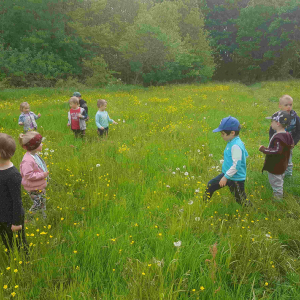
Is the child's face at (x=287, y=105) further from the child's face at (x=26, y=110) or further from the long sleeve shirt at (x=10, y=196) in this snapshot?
the child's face at (x=26, y=110)

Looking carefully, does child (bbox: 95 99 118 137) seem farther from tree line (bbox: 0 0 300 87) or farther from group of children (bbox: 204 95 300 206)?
tree line (bbox: 0 0 300 87)

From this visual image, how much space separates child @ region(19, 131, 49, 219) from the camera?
9.96 feet

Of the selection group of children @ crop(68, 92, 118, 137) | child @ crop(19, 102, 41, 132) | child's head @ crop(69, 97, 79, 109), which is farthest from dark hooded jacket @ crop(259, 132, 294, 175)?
child @ crop(19, 102, 41, 132)

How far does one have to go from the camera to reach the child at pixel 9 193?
2.25 m

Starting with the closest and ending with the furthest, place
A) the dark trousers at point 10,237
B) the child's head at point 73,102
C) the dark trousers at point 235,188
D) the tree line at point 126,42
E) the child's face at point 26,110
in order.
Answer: the dark trousers at point 10,237 → the dark trousers at point 235,188 → the child's face at point 26,110 → the child's head at point 73,102 → the tree line at point 126,42

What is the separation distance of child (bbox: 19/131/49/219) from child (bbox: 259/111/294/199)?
352cm

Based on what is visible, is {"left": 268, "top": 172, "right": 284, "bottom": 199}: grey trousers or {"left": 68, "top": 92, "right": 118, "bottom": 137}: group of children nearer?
{"left": 268, "top": 172, "right": 284, "bottom": 199}: grey trousers

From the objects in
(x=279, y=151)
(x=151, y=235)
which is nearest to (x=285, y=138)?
(x=279, y=151)

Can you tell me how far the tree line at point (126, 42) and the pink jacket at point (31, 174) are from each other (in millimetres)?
18673

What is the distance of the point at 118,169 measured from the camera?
15.8ft

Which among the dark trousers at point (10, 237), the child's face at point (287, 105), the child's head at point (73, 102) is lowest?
the dark trousers at point (10, 237)

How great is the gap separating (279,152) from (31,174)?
12.9ft

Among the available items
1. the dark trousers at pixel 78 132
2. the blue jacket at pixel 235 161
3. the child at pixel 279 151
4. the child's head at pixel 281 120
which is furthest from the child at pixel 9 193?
the dark trousers at pixel 78 132

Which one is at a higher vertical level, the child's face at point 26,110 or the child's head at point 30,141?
the child's face at point 26,110
